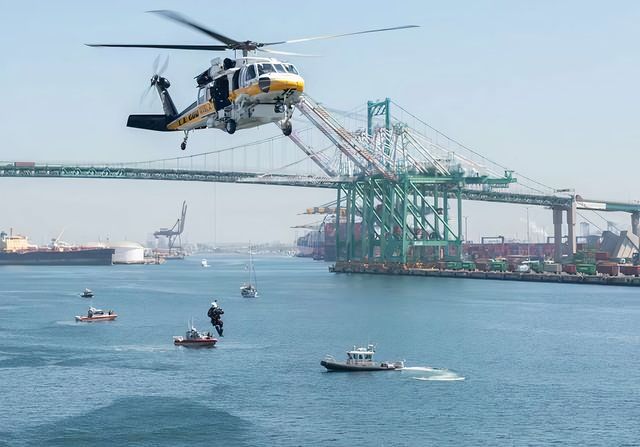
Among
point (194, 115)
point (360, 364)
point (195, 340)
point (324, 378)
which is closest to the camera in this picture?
point (194, 115)

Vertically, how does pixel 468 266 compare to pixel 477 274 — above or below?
above

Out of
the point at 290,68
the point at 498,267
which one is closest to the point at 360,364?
the point at 290,68

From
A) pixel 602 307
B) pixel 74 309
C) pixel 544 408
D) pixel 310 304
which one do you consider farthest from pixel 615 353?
pixel 74 309

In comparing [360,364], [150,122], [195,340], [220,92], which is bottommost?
[360,364]

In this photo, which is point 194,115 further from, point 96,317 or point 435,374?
point 96,317

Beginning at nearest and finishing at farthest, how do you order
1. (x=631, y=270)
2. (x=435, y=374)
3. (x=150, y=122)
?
(x=150, y=122) < (x=435, y=374) < (x=631, y=270)

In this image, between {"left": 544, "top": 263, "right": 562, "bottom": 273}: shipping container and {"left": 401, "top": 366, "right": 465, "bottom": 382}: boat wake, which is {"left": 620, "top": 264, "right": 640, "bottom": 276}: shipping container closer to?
{"left": 544, "top": 263, "right": 562, "bottom": 273}: shipping container

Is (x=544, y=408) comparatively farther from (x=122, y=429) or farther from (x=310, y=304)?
(x=310, y=304)
